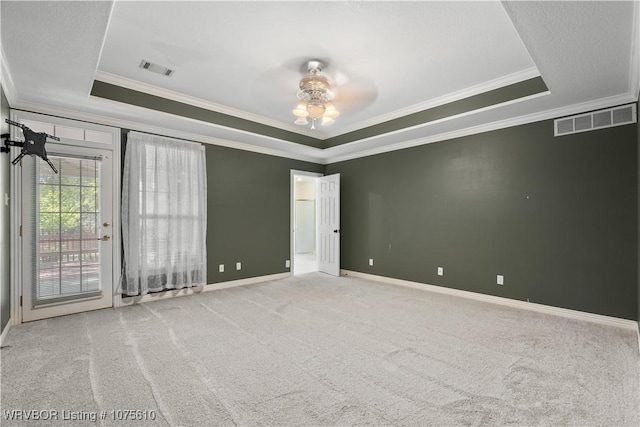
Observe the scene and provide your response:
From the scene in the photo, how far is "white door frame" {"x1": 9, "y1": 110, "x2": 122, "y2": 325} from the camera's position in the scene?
134 inches

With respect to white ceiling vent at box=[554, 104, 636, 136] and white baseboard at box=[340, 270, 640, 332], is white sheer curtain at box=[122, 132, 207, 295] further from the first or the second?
white ceiling vent at box=[554, 104, 636, 136]

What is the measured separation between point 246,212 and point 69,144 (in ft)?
8.67

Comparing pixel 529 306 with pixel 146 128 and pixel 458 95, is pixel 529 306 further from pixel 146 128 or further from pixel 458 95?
pixel 146 128

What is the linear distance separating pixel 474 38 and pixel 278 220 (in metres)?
4.34

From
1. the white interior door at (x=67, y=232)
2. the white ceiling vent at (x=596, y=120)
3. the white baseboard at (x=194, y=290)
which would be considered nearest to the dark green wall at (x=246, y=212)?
the white baseboard at (x=194, y=290)

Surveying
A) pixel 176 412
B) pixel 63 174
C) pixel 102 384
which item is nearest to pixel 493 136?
pixel 176 412

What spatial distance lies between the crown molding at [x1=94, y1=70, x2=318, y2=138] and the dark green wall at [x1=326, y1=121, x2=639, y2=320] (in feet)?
6.71

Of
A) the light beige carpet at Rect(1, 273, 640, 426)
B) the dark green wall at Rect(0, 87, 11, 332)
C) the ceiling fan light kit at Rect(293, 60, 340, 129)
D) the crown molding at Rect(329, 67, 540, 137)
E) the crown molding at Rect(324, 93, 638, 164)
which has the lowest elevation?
the light beige carpet at Rect(1, 273, 640, 426)

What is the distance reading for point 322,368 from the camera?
8.06 feet

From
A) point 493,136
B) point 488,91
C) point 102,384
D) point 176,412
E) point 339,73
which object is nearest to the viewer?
point 176,412

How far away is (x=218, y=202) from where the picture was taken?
520 centimetres

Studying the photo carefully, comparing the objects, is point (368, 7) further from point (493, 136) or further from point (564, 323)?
point (564, 323)

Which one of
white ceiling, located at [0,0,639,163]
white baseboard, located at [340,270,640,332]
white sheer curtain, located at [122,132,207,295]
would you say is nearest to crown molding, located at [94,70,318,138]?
white ceiling, located at [0,0,639,163]

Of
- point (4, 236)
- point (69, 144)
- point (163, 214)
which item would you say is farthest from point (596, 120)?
point (4, 236)
